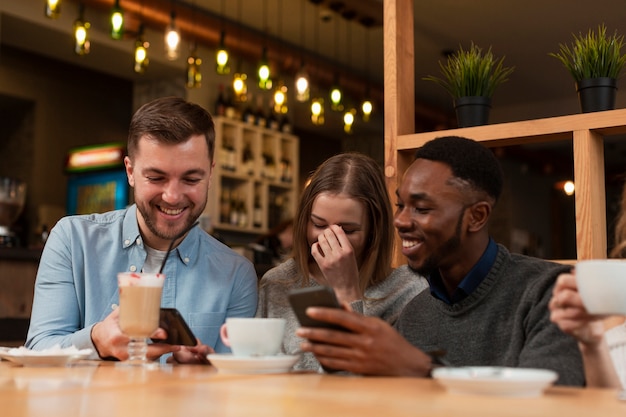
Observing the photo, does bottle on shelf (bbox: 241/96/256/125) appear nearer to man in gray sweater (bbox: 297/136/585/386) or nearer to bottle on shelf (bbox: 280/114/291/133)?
bottle on shelf (bbox: 280/114/291/133)

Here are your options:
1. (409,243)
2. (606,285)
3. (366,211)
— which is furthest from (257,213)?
(606,285)

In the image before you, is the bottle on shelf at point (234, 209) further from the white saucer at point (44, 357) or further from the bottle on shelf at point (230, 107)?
the white saucer at point (44, 357)

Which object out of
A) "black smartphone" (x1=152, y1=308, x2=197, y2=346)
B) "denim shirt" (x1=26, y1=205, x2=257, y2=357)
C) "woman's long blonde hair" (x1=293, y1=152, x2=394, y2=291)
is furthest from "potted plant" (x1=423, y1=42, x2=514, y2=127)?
"black smartphone" (x1=152, y1=308, x2=197, y2=346)

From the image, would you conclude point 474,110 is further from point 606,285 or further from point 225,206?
point 225,206

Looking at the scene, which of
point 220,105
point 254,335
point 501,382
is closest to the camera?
point 501,382

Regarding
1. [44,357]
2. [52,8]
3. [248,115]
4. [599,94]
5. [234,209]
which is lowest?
[44,357]

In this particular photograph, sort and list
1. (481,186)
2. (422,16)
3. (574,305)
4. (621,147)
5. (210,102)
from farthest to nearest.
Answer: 1. (621,147)
2. (210,102)
3. (422,16)
4. (481,186)
5. (574,305)

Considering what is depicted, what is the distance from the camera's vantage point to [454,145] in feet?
5.59

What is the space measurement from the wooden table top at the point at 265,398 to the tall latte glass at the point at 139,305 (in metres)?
0.26

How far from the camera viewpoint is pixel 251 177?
7.30 m

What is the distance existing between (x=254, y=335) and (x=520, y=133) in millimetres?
1182

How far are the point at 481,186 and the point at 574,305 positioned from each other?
1.85ft

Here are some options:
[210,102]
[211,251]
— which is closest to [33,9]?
[210,102]

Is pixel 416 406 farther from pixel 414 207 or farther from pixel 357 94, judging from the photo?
pixel 357 94
